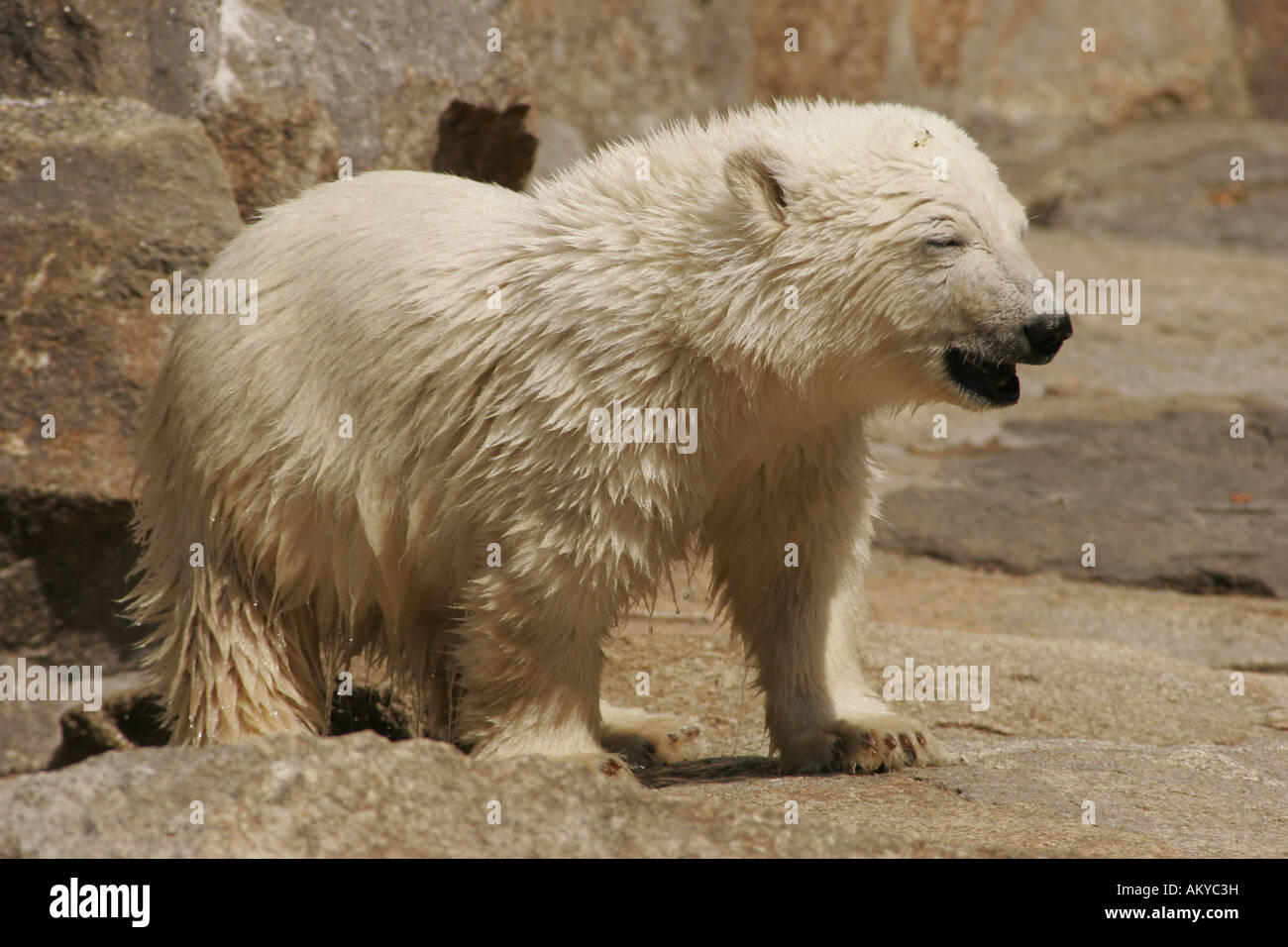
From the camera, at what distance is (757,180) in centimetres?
381

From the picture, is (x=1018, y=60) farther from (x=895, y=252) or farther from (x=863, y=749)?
(x=863, y=749)

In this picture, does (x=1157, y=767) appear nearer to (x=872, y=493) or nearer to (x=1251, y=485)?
(x=872, y=493)

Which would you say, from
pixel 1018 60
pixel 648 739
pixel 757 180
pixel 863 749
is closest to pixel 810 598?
pixel 863 749

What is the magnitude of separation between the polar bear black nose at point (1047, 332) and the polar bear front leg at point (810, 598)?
26.3 inches

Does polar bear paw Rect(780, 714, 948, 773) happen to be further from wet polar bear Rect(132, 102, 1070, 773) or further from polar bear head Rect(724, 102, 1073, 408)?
polar bear head Rect(724, 102, 1073, 408)

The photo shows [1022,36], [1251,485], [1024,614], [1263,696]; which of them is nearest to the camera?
[1263,696]

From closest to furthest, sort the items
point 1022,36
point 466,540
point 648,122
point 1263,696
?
Answer: point 466,540 → point 1263,696 → point 648,122 → point 1022,36

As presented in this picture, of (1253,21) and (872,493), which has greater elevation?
(1253,21)

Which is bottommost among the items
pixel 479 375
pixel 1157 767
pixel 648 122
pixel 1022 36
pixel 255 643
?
pixel 1157 767

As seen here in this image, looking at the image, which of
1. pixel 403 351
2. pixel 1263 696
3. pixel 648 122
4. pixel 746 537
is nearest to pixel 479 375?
pixel 403 351

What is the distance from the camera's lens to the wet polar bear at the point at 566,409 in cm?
381

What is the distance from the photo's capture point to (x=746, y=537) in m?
4.28

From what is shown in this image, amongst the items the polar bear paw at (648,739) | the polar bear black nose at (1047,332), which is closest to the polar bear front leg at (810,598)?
the polar bear paw at (648,739)

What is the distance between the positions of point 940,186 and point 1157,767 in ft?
5.39
